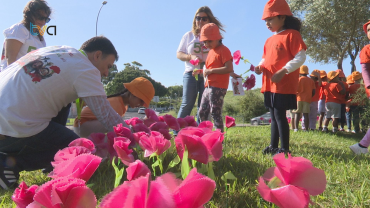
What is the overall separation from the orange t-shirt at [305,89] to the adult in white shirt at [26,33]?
5.61m

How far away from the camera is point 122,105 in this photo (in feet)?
10.0

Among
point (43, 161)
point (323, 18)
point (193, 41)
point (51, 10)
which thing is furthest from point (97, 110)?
point (323, 18)

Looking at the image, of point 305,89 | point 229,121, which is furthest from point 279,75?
point 305,89

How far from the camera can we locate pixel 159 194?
0.40 metres

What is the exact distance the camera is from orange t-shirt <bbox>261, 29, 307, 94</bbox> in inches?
102

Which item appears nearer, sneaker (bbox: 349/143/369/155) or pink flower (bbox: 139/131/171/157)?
pink flower (bbox: 139/131/171/157)

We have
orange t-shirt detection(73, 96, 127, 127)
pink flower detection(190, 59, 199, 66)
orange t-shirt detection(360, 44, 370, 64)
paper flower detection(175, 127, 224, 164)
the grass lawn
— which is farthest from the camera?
pink flower detection(190, 59, 199, 66)

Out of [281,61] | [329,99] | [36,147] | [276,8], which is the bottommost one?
[36,147]

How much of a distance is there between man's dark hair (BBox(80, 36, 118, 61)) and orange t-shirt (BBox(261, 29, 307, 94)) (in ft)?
5.18

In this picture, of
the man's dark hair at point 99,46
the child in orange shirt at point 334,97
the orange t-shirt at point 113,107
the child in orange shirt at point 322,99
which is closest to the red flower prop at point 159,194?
the man's dark hair at point 99,46

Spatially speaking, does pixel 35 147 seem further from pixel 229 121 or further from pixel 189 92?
pixel 189 92

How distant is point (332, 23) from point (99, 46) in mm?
16322

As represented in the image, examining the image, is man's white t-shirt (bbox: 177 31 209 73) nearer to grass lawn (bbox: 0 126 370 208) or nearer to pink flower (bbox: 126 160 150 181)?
grass lawn (bbox: 0 126 370 208)

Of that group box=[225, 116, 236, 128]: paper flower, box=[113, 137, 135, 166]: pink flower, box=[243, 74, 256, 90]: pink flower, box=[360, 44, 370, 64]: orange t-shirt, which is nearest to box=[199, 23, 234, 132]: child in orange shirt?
box=[243, 74, 256, 90]: pink flower
